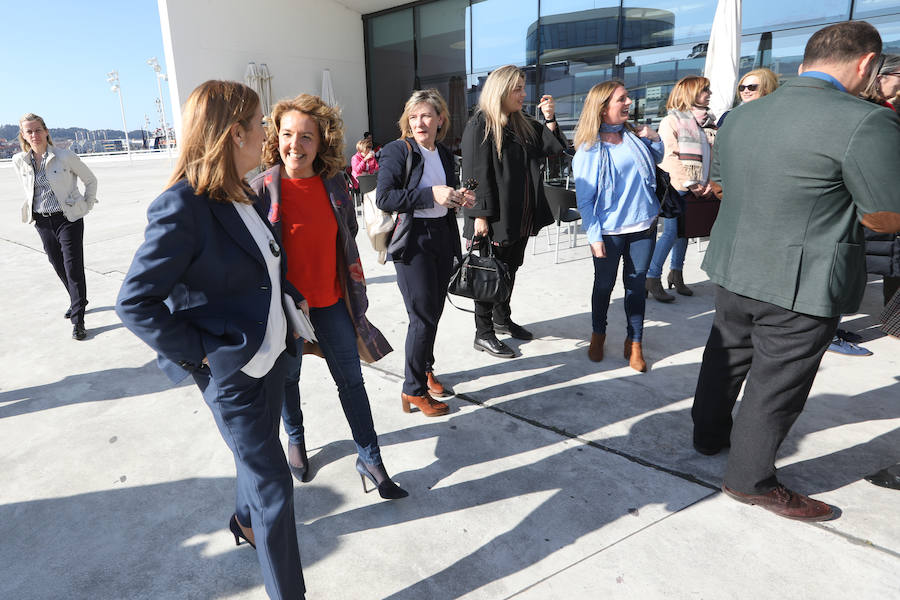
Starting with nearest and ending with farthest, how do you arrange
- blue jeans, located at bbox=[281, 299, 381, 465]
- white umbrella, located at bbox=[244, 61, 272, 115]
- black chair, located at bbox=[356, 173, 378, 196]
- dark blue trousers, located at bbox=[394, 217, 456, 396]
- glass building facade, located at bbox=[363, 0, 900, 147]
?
blue jeans, located at bbox=[281, 299, 381, 465] < dark blue trousers, located at bbox=[394, 217, 456, 396] < black chair, located at bbox=[356, 173, 378, 196] < glass building facade, located at bbox=[363, 0, 900, 147] < white umbrella, located at bbox=[244, 61, 272, 115]

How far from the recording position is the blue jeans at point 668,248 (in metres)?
5.10

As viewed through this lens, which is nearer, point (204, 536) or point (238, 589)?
point (238, 589)

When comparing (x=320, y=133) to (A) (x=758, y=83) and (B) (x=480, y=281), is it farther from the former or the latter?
(A) (x=758, y=83)

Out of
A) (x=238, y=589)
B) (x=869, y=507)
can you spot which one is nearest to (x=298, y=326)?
(x=238, y=589)

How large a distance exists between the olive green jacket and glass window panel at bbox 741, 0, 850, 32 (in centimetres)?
858

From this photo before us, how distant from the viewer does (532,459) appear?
2.84 meters

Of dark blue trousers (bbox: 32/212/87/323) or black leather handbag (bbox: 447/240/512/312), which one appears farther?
dark blue trousers (bbox: 32/212/87/323)

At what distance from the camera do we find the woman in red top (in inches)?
89.9

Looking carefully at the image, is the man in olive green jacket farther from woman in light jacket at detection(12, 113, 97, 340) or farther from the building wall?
the building wall

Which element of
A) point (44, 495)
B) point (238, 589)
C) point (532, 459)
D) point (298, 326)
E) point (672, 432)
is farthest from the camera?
point (672, 432)

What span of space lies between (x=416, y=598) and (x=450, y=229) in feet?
6.29

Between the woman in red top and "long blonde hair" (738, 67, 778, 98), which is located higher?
"long blonde hair" (738, 67, 778, 98)

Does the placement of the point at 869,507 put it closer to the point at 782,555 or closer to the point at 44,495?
the point at 782,555

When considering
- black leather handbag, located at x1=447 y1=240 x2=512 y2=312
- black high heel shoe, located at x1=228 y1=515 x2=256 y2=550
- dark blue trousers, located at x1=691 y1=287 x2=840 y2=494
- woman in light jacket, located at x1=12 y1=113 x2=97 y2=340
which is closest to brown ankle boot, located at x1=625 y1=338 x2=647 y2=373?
black leather handbag, located at x1=447 y1=240 x2=512 y2=312
